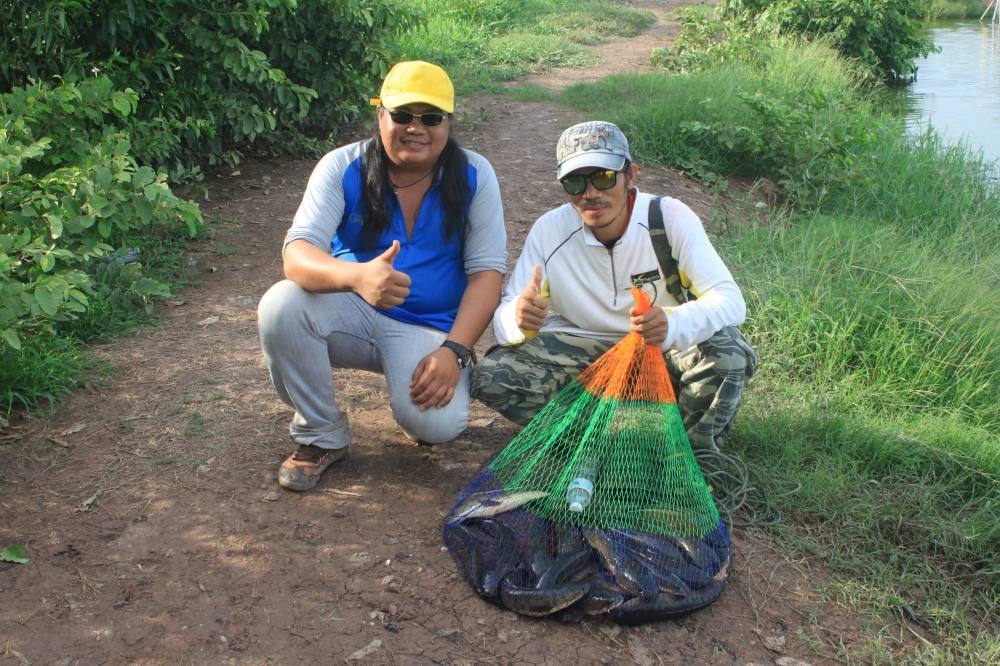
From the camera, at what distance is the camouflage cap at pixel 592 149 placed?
3156mm

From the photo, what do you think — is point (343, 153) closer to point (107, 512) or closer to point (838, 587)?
point (107, 512)

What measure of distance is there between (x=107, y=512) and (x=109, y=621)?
585 mm

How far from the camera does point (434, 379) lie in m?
3.25

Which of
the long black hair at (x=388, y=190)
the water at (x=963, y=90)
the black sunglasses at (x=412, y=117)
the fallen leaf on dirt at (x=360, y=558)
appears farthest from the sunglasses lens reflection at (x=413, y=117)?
the water at (x=963, y=90)

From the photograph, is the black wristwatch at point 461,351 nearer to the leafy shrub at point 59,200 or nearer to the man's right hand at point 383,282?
the man's right hand at point 383,282

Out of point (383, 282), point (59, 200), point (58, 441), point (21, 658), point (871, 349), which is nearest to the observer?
point (21, 658)

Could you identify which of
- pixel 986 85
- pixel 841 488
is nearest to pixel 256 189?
pixel 841 488

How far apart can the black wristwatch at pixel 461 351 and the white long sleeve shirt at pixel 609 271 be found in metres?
0.15

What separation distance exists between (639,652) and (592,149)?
156 cm

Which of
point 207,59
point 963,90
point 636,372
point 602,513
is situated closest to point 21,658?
point 602,513

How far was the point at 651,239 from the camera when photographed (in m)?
3.32

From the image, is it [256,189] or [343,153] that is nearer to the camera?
[343,153]

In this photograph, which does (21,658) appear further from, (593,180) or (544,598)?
(593,180)

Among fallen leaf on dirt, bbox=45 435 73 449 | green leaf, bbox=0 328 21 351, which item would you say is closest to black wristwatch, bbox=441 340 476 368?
green leaf, bbox=0 328 21 351
